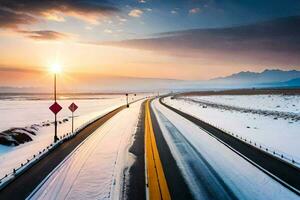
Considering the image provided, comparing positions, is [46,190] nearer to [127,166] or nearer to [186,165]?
[127,166]

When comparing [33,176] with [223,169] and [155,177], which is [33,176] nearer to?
[155,177]

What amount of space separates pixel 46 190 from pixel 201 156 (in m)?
7.33

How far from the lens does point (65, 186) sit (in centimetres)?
1045

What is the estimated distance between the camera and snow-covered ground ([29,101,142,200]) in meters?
9.68

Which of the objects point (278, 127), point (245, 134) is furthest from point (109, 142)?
point (278, 127)

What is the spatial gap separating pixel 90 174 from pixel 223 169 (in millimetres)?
5134

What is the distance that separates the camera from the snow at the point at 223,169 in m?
9.44

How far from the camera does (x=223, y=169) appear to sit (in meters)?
12.2

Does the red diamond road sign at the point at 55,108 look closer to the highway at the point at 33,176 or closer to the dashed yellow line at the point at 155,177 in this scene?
the highway at the point at 33,176

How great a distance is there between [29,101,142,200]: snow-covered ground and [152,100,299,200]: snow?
2.45 m

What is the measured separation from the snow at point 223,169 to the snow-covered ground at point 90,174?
2.45m

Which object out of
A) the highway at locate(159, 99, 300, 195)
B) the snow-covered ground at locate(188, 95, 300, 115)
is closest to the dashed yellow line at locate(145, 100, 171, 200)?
the highway at locate(159, 99, 300, 195)

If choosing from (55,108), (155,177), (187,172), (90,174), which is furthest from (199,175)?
(55,108)

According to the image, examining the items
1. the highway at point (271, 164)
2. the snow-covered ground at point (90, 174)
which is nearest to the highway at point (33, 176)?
the snow-covered ground at point (90, 174)
